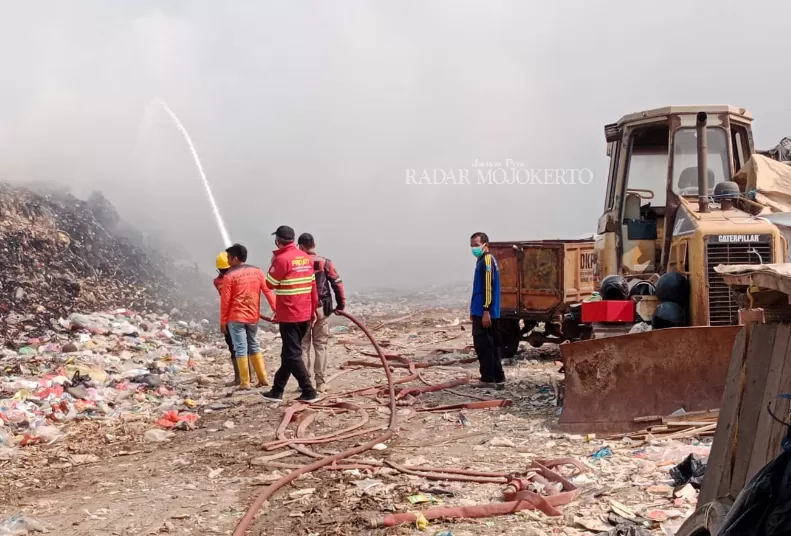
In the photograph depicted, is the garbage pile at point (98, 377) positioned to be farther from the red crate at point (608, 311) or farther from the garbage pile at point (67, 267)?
the red crate at point (608, 311)

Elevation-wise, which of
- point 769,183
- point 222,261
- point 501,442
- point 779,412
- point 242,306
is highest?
point 769,183

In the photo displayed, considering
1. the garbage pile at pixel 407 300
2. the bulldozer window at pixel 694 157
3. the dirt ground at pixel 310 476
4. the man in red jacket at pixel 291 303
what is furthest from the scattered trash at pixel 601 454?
the garbage pile at pixel 407 300

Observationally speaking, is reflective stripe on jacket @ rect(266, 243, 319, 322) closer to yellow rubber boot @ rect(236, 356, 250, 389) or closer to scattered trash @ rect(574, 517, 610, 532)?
yellow rubber boot @ rect(236, 356, 250, 389)

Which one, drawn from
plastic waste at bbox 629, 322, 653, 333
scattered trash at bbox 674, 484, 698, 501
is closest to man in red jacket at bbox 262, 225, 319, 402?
plastic waste at bbox 629, 322, 653, 333

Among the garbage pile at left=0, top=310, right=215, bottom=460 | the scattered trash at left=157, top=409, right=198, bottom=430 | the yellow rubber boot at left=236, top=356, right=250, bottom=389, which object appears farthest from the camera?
the yellow rubber boot at left=236, top=356, right=250, bottom=389

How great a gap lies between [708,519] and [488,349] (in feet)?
19.0

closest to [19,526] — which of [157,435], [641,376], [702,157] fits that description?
[157,435]

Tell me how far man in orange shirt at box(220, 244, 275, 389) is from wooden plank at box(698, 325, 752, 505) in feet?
20.3

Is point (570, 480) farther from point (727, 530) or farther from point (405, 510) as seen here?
point (727, 530)

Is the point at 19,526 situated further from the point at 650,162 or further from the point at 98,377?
the point at 650,162

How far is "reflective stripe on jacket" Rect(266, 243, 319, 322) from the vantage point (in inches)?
305

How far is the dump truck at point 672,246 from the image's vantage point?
588 centimetres

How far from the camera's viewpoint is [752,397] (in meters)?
2.50

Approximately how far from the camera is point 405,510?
4367mm
